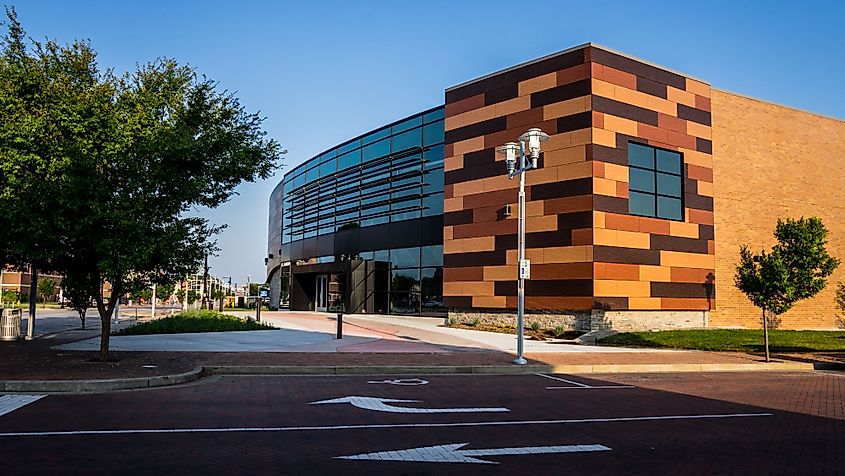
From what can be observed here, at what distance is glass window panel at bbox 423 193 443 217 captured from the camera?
35.9 m

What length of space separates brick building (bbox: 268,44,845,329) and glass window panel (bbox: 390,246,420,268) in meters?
6.21

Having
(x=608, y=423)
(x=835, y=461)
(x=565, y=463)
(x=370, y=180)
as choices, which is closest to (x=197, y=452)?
(x=565, y=463)

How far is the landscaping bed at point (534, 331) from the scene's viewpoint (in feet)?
83.4

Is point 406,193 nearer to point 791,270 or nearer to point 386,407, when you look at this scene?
point 791,270

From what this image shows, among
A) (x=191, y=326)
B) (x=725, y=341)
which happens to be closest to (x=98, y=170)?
(x=191, y=326)

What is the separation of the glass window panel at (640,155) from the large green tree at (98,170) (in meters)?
17.3

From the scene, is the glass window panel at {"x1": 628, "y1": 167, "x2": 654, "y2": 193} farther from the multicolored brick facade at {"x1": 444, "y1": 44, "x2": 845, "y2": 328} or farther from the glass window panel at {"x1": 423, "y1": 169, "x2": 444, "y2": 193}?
the glass window panel at {"x1": 423, "y1": 169, "x2": 444, "y2": 193}

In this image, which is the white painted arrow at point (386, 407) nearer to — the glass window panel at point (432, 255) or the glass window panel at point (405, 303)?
the glass window panel at point (432, 255)

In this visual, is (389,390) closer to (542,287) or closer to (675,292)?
(542,287)

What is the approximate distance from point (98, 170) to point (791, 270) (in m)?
18.8

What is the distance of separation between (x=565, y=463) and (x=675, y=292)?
2255 centimetres

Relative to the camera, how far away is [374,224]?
41.7m

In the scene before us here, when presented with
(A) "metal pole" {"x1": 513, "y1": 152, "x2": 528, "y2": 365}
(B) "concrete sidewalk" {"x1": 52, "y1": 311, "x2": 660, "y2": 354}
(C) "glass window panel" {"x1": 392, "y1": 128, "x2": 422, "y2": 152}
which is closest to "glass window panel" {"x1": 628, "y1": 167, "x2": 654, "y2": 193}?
(B) "concrete sidewalk" {"x1": 52, "y1": 311, "x2": 660, "y2": 354}

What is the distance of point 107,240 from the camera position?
13562mm
